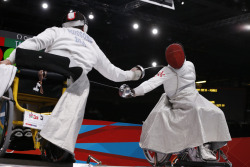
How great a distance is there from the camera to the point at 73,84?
8.89 ft

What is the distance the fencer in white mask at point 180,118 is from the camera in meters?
3.39

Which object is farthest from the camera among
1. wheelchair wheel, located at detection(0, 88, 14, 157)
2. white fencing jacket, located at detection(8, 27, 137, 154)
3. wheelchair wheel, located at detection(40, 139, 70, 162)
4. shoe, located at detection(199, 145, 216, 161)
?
shoe, located at detection(199, 145, 216, 161)

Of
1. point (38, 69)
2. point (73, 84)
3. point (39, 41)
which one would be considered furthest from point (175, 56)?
point (38, 69)

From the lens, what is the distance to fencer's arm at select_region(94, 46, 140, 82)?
3383 millimetres

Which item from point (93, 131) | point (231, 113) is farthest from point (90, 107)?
point (231, 113)

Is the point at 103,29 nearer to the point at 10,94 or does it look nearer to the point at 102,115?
the point at 102,115

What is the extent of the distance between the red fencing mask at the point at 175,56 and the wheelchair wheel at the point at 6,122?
185 centimetres

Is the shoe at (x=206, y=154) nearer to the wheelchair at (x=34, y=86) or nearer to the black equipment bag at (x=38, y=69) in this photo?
the wheelchair at (x=34, y=86)

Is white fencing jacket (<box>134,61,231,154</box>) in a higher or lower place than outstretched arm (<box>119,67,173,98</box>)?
lower

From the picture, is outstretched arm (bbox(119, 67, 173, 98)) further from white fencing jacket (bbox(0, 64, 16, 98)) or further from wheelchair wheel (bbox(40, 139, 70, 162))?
white fencing jacket (bbox(0, 64, 16, 98))

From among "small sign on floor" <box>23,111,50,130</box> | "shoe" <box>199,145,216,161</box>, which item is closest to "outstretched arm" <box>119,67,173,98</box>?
"shoe" <box>199,145,216,161</box>

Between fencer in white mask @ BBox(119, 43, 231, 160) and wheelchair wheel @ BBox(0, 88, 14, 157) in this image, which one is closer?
wheelchair wheel @ BBox(0, 88, 14, 157)

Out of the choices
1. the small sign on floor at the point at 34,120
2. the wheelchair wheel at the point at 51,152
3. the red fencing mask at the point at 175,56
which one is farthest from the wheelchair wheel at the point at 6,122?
the red fencing mask at the point at 175,56

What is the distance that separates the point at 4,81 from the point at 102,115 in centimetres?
525
